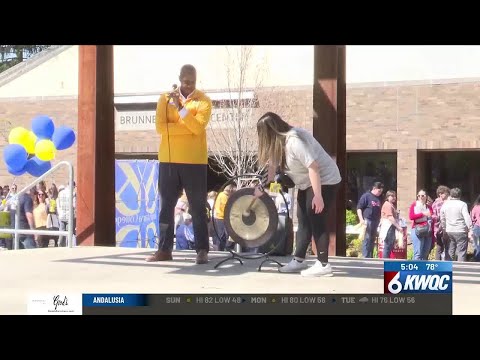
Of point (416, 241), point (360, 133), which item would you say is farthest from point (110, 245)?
point (360, 133)

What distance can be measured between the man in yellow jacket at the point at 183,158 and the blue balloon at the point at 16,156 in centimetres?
436

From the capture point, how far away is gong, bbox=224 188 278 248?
6398 mm

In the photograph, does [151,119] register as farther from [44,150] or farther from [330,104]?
[330,104]

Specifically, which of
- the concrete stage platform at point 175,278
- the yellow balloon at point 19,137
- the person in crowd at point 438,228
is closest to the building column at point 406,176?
the person in crowd at point 438,228

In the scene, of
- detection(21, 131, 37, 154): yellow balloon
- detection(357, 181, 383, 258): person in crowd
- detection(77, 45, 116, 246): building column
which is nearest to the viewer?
detection(77, 45, 116, 246): building column

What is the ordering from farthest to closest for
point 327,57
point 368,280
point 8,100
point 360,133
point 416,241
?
point 8,100 → point 360,133 → point 416,241 → point 327,57 → point 368,280

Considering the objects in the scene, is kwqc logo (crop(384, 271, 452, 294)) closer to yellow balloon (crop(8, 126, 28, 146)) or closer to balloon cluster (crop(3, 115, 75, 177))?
balloon cluster (crop(3, 115, 75, 177))

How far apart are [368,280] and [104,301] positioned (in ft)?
6.70

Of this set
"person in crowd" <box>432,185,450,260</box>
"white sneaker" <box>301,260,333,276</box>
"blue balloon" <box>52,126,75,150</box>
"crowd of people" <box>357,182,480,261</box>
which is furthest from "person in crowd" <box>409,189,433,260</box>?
"blue balloon" <box>52,126,75,150</box>

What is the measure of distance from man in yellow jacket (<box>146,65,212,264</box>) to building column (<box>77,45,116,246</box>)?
1.97 meters

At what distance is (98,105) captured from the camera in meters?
8.40

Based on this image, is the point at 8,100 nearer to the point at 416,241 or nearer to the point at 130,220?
the point at 130,220

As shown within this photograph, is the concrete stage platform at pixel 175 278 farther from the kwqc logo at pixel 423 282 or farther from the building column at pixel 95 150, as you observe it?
the building column at pixel 95 150

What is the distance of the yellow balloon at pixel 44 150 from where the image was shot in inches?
408
